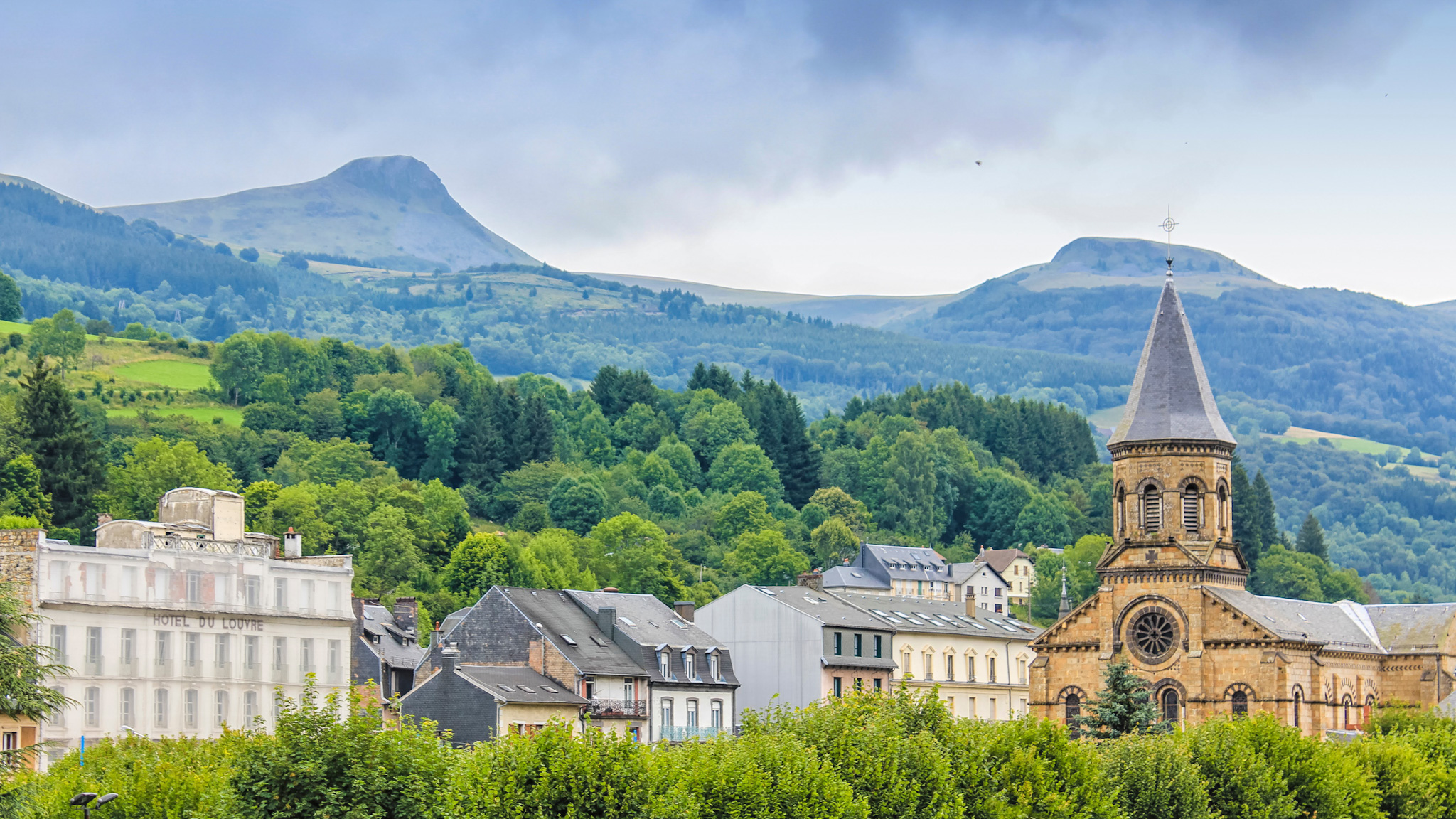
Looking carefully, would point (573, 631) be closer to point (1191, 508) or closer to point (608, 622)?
point (608, 622)

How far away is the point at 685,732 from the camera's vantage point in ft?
303

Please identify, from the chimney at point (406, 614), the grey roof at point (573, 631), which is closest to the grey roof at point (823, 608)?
the grey roof at point (573, 631)

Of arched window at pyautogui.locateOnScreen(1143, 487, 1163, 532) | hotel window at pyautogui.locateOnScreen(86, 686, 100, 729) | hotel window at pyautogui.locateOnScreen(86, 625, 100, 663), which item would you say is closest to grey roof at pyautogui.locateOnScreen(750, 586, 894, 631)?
arched window at pyautogui.locateOnScreen(1143, 487, 1163, 532)

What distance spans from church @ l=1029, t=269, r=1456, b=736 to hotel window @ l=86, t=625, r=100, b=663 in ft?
146

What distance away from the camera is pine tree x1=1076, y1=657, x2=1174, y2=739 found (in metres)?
83.3

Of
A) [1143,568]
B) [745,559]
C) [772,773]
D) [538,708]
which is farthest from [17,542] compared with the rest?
[745,559]

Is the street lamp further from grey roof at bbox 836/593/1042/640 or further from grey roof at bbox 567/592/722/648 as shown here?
grey roof at bbox 836/593/1042/640

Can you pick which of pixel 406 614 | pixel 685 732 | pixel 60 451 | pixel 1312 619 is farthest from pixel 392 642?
pixel 1312 619

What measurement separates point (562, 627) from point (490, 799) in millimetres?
48969

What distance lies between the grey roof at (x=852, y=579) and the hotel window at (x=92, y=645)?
93714 millimetres

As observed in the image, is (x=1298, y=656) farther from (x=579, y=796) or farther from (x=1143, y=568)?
(x=579, y=796)

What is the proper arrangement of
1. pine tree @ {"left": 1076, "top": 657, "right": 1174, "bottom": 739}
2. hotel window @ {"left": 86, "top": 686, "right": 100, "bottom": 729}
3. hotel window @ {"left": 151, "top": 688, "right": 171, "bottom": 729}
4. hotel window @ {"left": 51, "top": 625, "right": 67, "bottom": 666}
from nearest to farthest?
hotel window @ {"left": 51, "top": 625, "right": 67, "bottom": 666}, hotel window @ {"left": 86, "top": 686, "right": 100, "bottom": 729}, hotel window @ {"left": 151, "top": 688, "right": 171, "bottom": 729}, pine tree @ {"left": 1076, "top": 657, "right": 1174, "bottom": 739}

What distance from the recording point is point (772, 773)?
1794 inches

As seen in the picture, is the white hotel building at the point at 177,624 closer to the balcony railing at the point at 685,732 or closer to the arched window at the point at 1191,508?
the balcony railing at the point at 685,732
